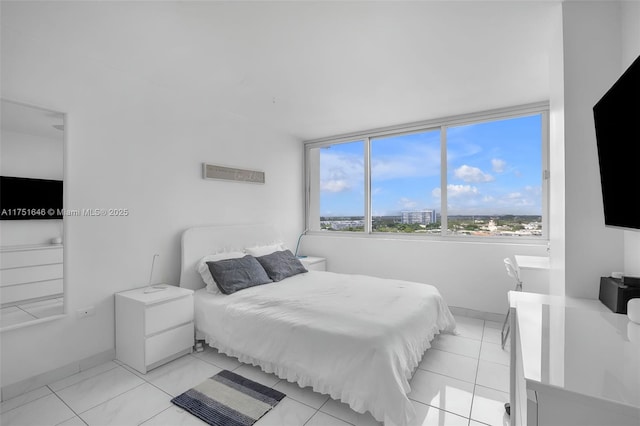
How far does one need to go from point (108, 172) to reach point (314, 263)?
2875 millimetres

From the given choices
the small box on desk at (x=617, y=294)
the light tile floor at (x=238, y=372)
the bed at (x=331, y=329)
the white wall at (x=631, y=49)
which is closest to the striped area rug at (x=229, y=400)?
the light tile floor at (x=238, y=372)

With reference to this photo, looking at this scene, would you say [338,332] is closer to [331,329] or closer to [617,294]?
[331,329]

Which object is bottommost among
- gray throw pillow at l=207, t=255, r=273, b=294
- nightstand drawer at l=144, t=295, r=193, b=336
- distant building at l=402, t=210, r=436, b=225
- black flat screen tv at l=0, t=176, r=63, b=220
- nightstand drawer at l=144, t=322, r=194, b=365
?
nightstand drawer at l=144, t=322, r=194, b=365

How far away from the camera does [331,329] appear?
2.07 metres

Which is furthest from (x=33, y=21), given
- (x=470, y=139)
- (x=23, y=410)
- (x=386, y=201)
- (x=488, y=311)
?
(x=488, y=311)

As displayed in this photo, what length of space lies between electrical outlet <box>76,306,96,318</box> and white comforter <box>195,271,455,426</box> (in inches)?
33.0

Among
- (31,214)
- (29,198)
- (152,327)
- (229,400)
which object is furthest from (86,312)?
(229,400)

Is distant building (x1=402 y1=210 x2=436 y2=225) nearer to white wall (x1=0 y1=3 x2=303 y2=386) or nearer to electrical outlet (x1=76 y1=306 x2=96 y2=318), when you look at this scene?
white wall (x1=0 y1=3 x2=303 y2=386)

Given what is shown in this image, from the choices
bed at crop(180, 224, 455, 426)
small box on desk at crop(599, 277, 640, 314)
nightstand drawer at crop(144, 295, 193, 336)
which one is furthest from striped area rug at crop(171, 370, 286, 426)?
small box on desk at crop(599, 277, 640, 314)

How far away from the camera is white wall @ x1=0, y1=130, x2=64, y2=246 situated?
2.13 metres

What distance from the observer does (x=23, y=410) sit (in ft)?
6.45

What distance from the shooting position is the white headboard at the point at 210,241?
3150mm

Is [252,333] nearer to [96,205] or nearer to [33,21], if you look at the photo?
[96,205]

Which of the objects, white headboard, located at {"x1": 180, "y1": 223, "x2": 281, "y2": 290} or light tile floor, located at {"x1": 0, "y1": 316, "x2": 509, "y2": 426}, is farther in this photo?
white headboard, located at {"x1": 180, "y1": 223, "x2": 281, "y2": 290}
